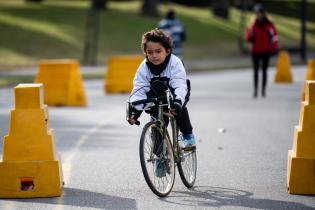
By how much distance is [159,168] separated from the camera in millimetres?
8773

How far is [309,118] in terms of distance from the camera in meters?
8.96

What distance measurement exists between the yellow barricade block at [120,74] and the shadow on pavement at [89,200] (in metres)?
14.4

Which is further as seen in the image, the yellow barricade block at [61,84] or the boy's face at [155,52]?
the yellow barricade block at [61,84]

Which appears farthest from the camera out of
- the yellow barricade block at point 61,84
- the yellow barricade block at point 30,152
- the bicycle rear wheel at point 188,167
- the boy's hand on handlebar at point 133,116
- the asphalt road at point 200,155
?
the yellow barricade block at point 61,84

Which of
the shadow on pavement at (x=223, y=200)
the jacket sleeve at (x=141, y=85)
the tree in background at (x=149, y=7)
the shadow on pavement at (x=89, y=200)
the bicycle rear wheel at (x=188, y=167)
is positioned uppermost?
the tree in background at (x=149, y=7)

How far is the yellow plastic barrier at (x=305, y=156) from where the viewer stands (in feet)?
29.2

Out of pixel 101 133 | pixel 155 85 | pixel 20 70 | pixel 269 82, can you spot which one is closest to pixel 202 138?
pixel 101 133

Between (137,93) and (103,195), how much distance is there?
0.95m

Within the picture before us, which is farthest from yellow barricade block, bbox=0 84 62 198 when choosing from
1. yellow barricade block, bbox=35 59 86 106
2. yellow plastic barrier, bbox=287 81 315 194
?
yellow barricade block, bbox=35 59 86 106

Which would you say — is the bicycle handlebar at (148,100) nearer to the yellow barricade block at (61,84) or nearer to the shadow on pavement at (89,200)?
the shadow on pavement at (89,200)

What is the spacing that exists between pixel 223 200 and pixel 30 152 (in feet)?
5.73

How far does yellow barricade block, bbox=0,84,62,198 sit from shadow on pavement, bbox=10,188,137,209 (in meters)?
0.14

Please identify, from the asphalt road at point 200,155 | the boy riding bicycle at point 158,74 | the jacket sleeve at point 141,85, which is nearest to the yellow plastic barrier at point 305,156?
the asphalt road at point 200,155

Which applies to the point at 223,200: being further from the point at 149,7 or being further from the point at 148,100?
the point at 149,7
